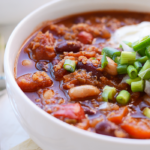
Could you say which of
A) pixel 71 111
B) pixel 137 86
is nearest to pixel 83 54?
→ pixel 137 86

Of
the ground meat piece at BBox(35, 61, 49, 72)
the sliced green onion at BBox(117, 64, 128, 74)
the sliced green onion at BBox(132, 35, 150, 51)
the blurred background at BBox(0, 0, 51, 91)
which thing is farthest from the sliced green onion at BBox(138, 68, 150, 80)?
the blurred background at BBox(0, 0, 51, 91)

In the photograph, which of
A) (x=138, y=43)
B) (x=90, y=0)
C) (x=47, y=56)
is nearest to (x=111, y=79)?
(x=138, y=43)

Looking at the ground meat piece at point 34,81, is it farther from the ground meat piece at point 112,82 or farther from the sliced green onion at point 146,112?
the sliced green onion at point 146,112

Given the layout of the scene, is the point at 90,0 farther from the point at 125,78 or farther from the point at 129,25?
the point at 125,78

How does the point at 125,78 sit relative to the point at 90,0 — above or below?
below

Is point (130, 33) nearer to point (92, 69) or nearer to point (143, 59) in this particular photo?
point (143, 59)
